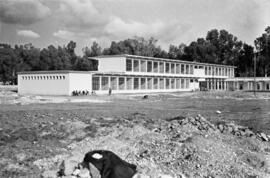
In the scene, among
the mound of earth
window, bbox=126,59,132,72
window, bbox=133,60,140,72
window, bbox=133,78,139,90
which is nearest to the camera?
the mound of earth

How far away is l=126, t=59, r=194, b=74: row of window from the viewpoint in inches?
2235

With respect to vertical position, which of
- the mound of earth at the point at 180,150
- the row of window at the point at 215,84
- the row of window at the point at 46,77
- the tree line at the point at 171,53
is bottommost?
the mound of earth at the point at 180,150

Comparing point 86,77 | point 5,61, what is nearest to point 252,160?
point 86,77

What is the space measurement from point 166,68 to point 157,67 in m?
3.99

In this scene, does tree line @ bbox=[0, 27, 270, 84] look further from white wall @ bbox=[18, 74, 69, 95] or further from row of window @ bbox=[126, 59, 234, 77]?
white wall @ bbox=[18, 74, 69, 95]

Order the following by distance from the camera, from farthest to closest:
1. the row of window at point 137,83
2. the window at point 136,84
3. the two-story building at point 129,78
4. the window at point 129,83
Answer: the window at point 136,84 → the window at point 129,83 → the row of window at point 137,83 → the two-story building at point 129,78

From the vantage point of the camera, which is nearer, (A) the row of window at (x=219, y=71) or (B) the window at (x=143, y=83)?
(B) the window at (x=143, y=83)

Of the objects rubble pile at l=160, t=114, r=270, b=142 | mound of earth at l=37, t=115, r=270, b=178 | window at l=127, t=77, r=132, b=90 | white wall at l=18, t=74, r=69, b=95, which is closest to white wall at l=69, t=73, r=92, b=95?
white wall at l=18, t=74, r=69, b=95

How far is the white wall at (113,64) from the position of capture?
5469 centimetres

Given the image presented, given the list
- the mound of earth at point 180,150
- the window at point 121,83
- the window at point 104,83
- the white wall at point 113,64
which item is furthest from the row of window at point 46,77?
the mound of earth at point 180,150

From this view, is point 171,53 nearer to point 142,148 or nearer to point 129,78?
point 129,78

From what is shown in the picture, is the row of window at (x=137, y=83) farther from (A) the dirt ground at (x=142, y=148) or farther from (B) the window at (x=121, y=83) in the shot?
(A) the dirt ground at (x=142, y=148)

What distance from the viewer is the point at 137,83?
5712cm

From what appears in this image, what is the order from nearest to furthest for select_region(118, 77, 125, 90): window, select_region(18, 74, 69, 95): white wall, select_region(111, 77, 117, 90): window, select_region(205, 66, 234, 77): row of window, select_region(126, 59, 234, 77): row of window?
select_region(18, 74, 69, 95): white wall, select_region(111, 77, 117, 90): window, select_region(118, 77, 125, 90): window, select_region(126, 59, 234, 77): row of window, select_region(205, 66, 234, 77): row of window
